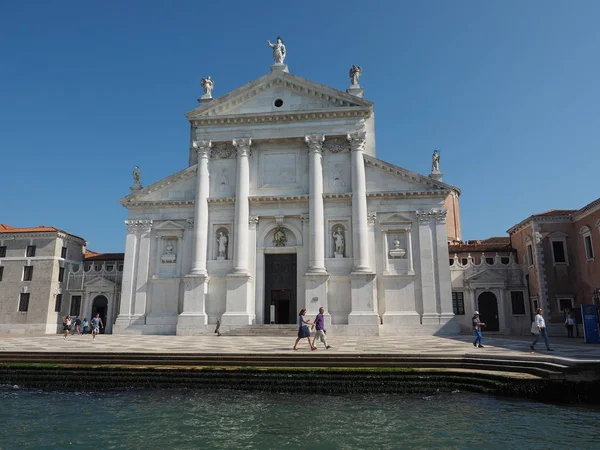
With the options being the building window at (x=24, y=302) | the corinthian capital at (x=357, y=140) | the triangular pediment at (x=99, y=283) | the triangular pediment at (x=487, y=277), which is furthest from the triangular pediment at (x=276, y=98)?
the building window at (x=24, y=302)

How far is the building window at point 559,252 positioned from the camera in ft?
102

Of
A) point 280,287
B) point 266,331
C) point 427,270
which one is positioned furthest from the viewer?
point 280,287

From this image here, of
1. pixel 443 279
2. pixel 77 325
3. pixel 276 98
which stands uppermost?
pixel 276 98

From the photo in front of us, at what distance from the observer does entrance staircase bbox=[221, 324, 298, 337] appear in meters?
28.2

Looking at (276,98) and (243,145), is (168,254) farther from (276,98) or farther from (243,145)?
(276,98)

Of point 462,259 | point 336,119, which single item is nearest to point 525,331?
point 462,259

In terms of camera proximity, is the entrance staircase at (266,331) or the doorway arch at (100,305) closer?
the entrance staircase at (266,331)

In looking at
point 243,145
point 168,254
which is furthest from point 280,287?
point 243,145

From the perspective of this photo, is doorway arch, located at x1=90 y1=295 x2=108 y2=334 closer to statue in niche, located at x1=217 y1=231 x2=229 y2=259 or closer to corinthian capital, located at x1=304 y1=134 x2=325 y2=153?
statue in niche, located at x1=217 y1=231 x2=229 y2=259

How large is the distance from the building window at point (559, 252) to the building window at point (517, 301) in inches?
147

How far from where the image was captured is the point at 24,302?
38312mm

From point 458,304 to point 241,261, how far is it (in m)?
16.3

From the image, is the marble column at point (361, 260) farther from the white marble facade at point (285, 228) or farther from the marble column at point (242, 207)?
the marble column at point (242, 207)

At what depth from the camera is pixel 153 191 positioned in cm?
3347
